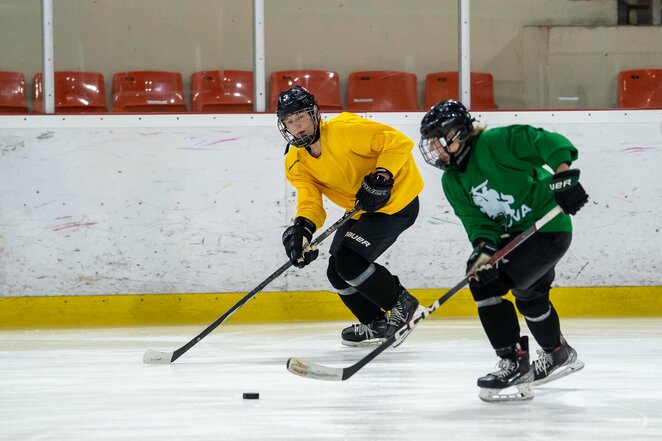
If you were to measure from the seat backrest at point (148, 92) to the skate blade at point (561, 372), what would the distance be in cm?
360

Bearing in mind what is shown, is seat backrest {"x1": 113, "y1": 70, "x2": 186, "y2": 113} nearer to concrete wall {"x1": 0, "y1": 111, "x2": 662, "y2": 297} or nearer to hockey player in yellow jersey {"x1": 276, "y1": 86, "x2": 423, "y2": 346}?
concrete wall {"x1": 0, "y1": 111, "x2": 662, "y2": 297}

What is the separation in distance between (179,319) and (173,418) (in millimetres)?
2943

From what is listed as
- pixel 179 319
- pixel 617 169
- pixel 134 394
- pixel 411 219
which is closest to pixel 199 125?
pixel 179 319

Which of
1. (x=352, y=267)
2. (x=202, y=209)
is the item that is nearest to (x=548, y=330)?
(x=352, y=267)

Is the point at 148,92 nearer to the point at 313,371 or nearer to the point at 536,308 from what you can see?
the point at 313,371

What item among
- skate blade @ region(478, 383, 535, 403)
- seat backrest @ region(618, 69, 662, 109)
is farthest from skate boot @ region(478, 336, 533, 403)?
seat backrest @ region(618, 69, 662, 109)

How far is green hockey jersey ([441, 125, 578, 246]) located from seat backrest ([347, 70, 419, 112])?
3308 millimetres

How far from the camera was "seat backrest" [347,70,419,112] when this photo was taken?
252 inches

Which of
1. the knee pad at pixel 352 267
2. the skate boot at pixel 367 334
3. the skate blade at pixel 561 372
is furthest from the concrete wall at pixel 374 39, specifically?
the skate blade at pixel 561 372

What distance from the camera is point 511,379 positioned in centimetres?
284

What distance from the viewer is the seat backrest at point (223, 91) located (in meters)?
6.37

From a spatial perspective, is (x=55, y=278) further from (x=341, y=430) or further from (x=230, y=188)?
(x=341, y=430)

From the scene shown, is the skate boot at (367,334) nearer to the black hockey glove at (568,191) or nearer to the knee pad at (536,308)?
the knee pad at (536,308)

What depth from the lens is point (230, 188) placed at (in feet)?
18.5
